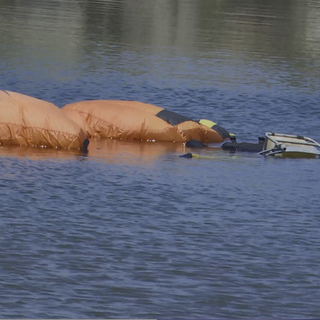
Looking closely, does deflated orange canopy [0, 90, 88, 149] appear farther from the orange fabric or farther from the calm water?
the orange fabric

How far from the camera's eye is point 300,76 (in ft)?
123

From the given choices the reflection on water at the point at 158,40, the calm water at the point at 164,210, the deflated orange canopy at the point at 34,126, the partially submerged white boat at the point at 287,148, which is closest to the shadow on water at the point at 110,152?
the calm water at the point at 164,210

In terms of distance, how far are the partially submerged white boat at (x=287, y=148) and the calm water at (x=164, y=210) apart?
0.43 m

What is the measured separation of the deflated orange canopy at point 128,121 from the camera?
22984 millimetres

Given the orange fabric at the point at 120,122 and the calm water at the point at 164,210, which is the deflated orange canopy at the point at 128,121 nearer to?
the orange fabric at the point at 120,122

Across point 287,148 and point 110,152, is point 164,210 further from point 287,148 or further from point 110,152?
point 287,148

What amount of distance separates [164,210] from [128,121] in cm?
682

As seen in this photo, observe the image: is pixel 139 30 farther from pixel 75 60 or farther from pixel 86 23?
pixel 75 60

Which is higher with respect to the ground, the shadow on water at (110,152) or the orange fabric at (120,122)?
the orange fabric at (120,122)

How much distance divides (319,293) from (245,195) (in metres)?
5.66

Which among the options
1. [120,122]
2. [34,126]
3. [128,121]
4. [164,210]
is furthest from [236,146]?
[164,210]

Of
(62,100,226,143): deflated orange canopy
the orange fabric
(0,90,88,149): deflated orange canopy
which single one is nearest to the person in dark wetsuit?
(62,100,226,143): deflated orange canopy

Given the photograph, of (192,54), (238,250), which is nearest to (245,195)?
(238,250)

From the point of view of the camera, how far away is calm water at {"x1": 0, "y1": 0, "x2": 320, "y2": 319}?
1204 cm
